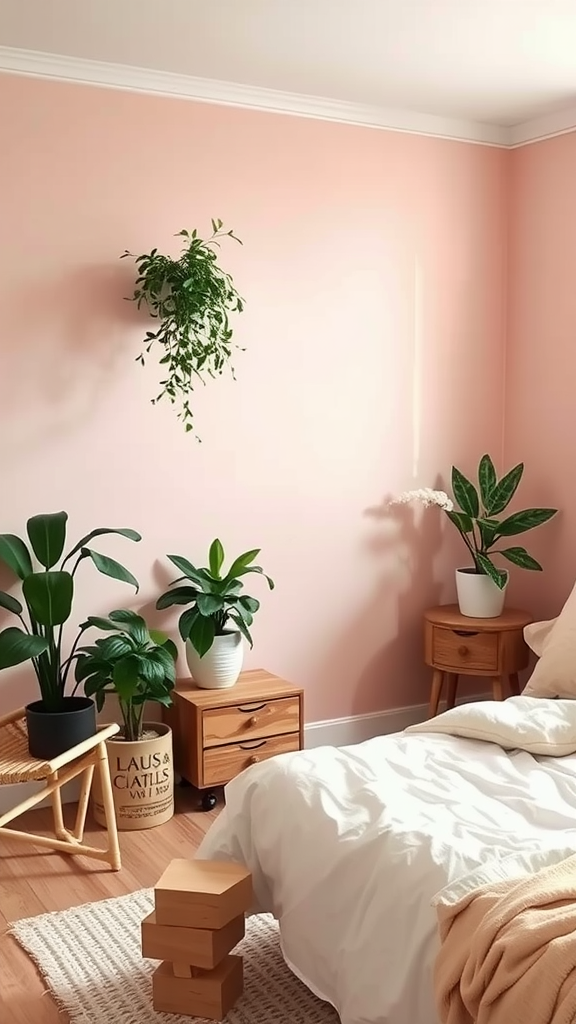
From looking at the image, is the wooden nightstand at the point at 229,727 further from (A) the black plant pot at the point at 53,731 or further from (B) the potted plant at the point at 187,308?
(B) the potted plant at the point at 187,308

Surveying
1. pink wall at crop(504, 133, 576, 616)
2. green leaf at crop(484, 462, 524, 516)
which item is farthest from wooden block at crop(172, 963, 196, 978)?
pink wall at crop(504, 133, 576, 616)

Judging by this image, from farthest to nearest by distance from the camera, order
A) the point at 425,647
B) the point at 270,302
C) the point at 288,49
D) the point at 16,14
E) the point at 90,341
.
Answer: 1. the point at 425,647
2. the point at 270,302
3. the point at 90,341
4. the point at 288,49
5. the point at 16,14

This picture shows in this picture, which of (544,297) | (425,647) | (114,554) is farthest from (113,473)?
(544,297)

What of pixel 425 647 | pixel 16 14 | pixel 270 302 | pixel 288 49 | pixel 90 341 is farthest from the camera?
pixel 425 647

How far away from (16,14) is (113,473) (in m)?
1.47

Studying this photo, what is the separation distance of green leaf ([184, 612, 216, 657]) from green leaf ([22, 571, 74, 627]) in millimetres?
532

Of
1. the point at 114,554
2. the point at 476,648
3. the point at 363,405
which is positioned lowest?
the point at 476,648

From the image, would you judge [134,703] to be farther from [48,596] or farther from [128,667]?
[48,596]

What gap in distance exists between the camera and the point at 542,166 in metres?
4.32

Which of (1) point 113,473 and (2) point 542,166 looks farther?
(2) point 542,166

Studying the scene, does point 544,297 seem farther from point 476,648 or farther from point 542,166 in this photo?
point 476,648

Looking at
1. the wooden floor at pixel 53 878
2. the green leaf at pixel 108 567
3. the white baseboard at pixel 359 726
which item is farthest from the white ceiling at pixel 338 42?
the wooden floor at pixel 53 878

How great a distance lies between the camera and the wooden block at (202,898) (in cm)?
237

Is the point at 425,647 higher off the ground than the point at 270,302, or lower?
lower
